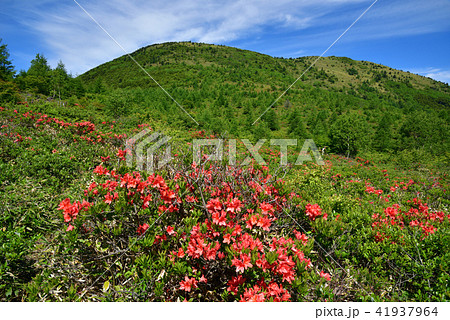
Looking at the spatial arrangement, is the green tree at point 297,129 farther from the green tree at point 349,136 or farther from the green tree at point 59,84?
the green tree at point 59,84

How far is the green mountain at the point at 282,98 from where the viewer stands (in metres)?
32.0

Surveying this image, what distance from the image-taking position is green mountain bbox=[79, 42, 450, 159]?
3200cm

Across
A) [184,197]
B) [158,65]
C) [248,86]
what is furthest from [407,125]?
[158,65]

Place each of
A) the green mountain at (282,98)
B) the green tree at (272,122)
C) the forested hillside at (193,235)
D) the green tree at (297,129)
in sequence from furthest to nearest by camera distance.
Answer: the green tree at (272,122)
the green tree at (297,129)
the green mountain at (282,98)
the forested hillside at (193,235)

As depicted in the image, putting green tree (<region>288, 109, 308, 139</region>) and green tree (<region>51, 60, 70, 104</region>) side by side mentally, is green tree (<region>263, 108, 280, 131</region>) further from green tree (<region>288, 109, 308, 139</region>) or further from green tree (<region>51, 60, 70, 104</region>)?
green tree (<region>51, 60, 70, 104</region>)

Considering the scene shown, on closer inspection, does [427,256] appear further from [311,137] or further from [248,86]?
[248,86]

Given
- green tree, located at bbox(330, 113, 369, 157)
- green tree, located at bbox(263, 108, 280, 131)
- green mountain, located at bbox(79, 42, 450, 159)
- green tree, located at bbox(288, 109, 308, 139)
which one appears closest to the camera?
green tree, located at bbox(330, 113, 369, 157)

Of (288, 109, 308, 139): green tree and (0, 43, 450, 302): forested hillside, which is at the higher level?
(288, 109, 308, 139): green tree

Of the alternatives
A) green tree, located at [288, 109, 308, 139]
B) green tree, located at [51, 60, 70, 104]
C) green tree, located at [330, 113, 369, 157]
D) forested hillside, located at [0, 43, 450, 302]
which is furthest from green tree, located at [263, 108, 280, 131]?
forested hillside, located at [0, 43, 450, 302]

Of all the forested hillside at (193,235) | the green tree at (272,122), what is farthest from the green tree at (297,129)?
the forested hillside at (193,235)

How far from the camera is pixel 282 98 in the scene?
195ft

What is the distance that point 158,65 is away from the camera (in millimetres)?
82188

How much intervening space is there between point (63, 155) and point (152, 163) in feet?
9.63

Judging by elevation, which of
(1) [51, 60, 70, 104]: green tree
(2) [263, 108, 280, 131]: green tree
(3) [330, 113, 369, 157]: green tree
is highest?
(1) [51, 60, 70, 104]: green tree
